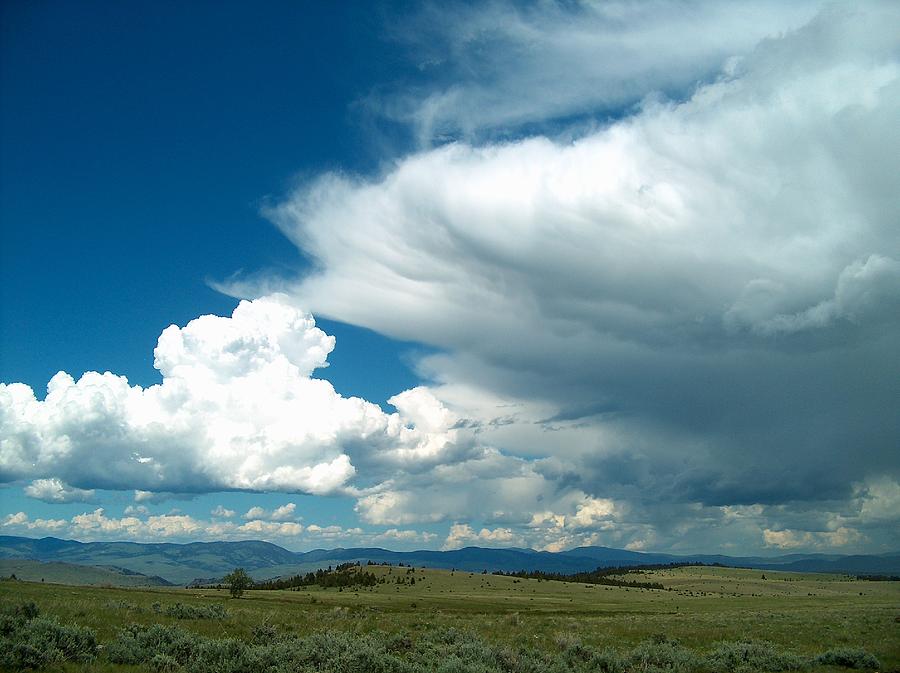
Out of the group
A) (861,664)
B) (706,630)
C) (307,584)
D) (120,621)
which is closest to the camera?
(861,664)

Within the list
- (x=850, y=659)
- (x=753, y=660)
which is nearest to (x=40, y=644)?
(x=753, y=660)

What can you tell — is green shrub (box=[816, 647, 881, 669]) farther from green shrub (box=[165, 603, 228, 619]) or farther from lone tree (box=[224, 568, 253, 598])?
lone tree (box=[224, 568, 253, 598])

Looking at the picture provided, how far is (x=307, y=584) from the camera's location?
149500mm

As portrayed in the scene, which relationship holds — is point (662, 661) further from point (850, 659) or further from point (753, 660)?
point (850, 659)

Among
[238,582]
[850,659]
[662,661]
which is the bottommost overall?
[238,582]

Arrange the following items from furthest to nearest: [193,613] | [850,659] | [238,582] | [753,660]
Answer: [238,582] < [193,613] < [850,659] < [753,660]

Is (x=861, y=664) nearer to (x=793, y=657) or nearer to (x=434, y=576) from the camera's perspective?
(x=793, y=657)

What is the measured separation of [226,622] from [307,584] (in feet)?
420

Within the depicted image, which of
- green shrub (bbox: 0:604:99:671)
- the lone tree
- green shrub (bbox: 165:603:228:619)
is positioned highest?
green shrub (bbox: 0:604:99:671)

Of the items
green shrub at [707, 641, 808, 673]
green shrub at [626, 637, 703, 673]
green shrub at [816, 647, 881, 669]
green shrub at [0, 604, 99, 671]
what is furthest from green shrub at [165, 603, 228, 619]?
green shrub at [816, 647, 881, 669]

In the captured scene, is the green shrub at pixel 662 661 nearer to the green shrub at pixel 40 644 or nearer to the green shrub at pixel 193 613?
the green shrub at pixel 40 644

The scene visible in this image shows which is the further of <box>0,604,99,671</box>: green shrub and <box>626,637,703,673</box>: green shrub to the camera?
<box>626,637,703,673</box>: green shrub

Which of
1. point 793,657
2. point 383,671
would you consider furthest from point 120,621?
point 793,657

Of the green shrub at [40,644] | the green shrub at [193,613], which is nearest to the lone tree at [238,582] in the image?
the green shrub at [193,613]
